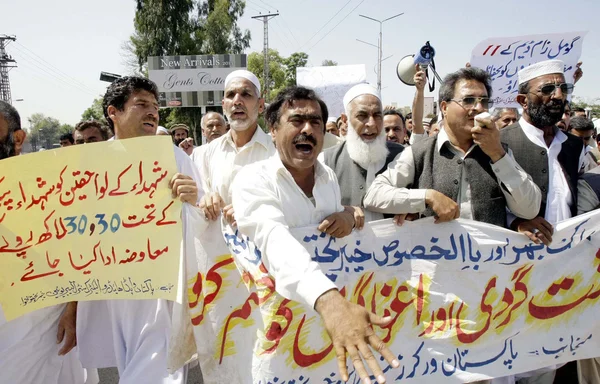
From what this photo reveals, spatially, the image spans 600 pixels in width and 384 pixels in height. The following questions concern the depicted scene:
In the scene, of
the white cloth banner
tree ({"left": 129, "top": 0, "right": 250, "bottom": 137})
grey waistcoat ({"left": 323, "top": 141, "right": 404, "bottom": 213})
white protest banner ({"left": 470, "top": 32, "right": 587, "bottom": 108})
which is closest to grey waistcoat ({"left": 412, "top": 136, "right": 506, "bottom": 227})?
the white cloth banner

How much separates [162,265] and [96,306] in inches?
26.4

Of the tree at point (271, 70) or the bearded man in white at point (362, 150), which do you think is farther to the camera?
the tree at point (271, 70)

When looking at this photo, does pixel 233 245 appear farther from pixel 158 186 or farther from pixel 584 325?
pixel 584 325

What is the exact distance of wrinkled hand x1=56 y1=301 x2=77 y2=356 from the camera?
2588 millimetres

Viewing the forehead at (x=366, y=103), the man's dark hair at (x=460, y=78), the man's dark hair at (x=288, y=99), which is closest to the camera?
the man's dark hair at (x=288, y=99)

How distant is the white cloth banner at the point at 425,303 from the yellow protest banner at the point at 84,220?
0.33 m

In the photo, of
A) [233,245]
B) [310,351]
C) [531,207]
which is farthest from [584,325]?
[233,245]

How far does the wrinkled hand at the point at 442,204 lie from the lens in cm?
227

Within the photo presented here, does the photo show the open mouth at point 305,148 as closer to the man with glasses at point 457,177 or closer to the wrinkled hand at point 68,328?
the man with glasses at point 457,177

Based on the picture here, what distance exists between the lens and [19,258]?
Answer: 2.29m

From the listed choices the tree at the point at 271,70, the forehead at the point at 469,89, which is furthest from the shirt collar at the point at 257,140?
the tree at the point at 271,70

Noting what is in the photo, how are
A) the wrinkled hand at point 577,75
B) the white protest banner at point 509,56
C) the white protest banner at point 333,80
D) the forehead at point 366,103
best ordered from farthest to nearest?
the white protest banner at point 333,80 < the white protest banner at point 509,56 < the wrinkled hand at point 577,75 < the forehead at point 366,103

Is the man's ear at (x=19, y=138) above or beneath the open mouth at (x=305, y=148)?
above

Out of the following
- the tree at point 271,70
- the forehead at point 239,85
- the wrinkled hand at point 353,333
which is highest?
the tree at point 271,70
